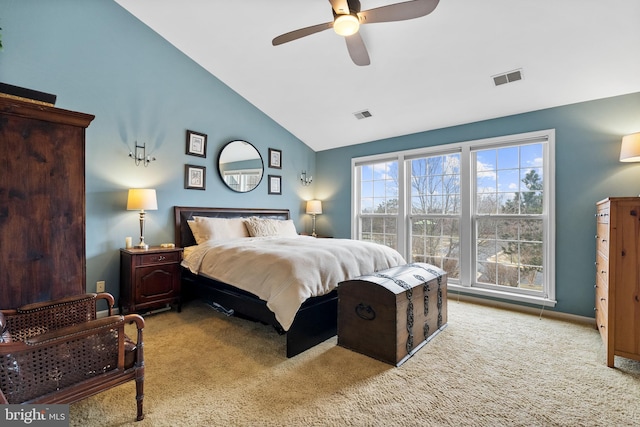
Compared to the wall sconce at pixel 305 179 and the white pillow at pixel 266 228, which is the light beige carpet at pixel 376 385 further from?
the wall sconce at pixel 305 179

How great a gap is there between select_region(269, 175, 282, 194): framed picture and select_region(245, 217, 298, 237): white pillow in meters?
0.80

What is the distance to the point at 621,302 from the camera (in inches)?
86.8

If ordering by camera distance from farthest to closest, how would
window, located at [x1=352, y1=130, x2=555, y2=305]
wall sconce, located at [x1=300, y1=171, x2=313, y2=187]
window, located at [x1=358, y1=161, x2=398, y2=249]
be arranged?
wall sconce, located at [x1=300, y1=171, x2=313, y2=187] → window, located at [x1=358, y1=161, x2=398, y2=249] → window, located at [x1=352, y1=130, x2=555, y2=305]

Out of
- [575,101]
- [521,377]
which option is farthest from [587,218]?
[521,377]

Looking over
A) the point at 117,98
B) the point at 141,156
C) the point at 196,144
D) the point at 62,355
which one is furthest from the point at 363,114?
the point at 62,355

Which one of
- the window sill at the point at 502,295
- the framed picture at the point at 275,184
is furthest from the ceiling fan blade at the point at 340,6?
the window sill at the point at 502,295

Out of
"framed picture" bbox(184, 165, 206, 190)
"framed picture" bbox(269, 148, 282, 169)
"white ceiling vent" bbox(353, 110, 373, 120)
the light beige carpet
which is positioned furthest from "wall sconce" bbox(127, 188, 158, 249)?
"white ceiling vent" bbox(353, 110, 373, 120)

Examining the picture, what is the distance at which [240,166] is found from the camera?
462cm

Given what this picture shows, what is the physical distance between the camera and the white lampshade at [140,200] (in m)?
3.28

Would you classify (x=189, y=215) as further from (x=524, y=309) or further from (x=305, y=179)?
(x=524, y=309)

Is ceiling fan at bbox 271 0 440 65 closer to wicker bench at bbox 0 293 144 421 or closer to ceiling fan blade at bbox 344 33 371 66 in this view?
ceiling fan blade at bbox 344 33 371 66

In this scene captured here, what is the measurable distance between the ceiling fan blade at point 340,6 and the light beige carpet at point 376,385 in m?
2.60

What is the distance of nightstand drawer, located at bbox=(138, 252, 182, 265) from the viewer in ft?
10.5

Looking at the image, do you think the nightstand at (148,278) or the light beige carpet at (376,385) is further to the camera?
the nightstand at (148,278)
